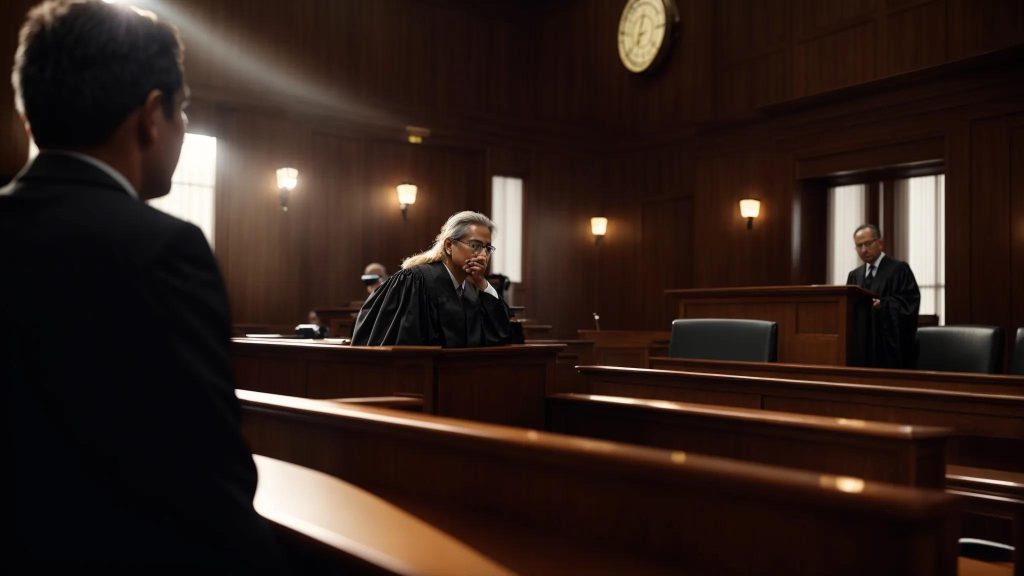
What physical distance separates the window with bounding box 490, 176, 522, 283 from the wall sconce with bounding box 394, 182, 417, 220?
4.72 ft

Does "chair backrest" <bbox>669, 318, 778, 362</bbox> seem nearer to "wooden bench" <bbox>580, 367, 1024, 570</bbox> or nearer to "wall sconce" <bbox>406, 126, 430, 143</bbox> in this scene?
"wooden bench" <bbox>580, 367, 1024, 570</bbox>

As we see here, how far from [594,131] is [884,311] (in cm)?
597

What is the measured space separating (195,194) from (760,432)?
336 inches

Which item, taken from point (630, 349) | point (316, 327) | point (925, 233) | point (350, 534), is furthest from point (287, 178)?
point (350, 534)

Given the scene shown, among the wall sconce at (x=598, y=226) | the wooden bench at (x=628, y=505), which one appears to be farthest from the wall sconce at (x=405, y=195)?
the wooden bench at (x=628, y=505)

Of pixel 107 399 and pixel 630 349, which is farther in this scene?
pixel 630 349

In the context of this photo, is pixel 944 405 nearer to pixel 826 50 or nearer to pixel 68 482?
pixel 68 482

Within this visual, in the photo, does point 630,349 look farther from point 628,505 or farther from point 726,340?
point 628,505

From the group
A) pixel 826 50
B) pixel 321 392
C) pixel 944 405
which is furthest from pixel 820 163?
pixel 321 392

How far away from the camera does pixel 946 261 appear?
28.1 feet

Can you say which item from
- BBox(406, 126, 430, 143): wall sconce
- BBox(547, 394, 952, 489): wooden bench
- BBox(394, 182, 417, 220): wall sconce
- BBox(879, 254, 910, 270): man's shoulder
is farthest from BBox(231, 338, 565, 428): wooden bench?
BBox(406, 126, 430, 143): wall sconce

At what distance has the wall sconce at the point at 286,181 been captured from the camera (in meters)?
9.91

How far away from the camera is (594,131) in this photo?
12.5m

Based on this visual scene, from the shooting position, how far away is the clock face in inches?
442
